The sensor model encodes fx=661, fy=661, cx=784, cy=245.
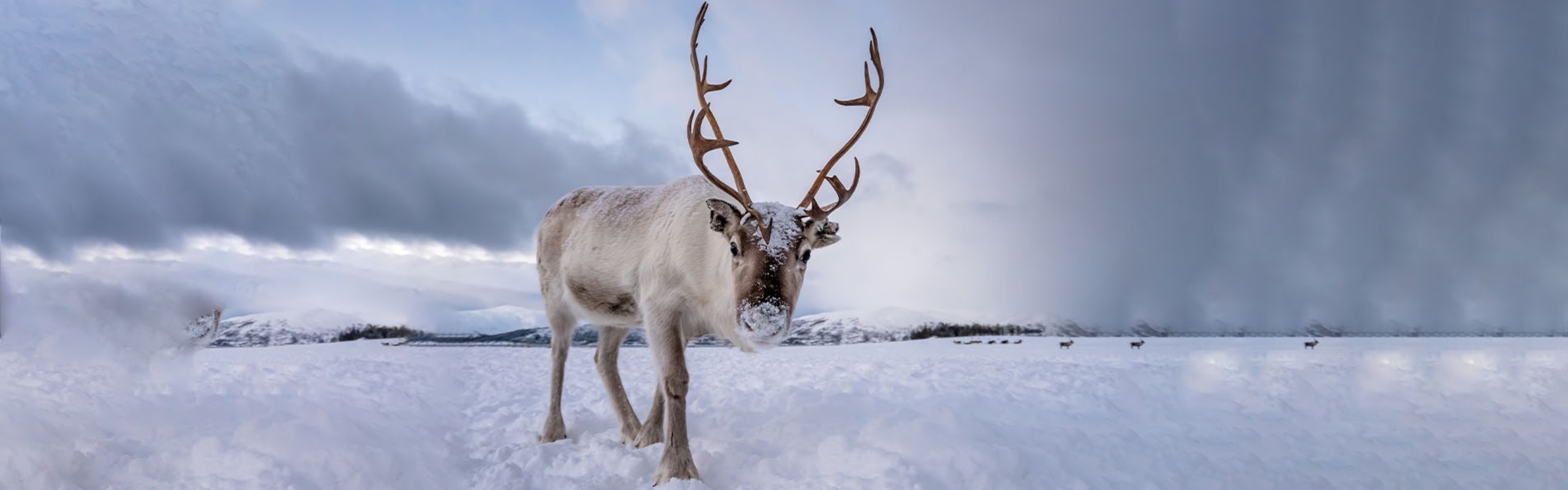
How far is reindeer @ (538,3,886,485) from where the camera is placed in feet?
15.6

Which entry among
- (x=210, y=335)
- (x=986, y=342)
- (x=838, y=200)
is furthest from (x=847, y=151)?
(x=986, y=342)

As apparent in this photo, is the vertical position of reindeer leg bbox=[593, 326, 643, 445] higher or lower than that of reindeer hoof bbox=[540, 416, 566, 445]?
higher

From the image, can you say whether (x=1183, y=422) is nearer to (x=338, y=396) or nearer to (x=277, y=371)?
(x=338, y=396)

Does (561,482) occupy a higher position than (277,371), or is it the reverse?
(277,371)

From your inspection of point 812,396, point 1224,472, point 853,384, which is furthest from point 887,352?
point 1224,472

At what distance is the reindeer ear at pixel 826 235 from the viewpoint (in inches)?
202

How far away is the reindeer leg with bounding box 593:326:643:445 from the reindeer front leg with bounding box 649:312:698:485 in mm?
1524

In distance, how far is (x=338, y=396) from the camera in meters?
7.38

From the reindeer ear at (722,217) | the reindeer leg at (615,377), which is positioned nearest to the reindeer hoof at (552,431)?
the reindeer leg at (615,377)

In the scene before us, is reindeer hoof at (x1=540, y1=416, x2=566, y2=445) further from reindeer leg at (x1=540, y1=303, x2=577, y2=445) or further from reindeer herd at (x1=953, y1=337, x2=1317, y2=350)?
reindeer herd at (x1=953, y1=337, x2=1317, y2=350)

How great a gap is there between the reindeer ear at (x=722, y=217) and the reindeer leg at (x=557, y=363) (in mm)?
3045

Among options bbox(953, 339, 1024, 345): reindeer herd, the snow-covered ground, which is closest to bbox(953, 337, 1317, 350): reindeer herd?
bbox(953, 339, 1024, 345): reindeer herd

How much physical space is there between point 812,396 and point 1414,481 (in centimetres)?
473

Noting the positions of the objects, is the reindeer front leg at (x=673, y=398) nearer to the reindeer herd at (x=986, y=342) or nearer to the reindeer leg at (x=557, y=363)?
the reindeer leg at (x=557, y=363)
